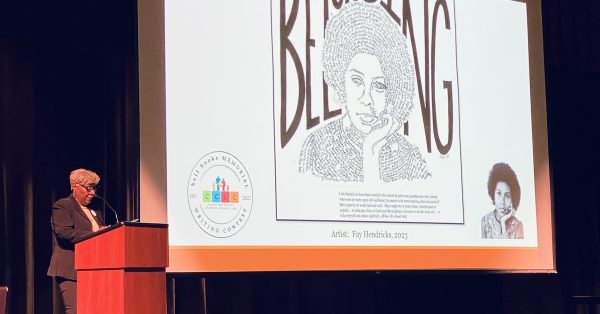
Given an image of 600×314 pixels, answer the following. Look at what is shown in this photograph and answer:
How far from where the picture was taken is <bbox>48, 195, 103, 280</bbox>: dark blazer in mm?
4270

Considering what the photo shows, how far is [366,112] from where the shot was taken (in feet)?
15.4

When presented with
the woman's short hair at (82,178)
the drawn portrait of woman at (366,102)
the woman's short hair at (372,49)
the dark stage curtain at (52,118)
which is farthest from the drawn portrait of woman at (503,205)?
the woman's short hair at (82,178)

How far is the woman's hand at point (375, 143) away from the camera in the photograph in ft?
15.3

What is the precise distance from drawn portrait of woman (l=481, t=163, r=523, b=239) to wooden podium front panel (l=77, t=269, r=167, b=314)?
7.59ft

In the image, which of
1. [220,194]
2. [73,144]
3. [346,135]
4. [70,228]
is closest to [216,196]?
[220,194]

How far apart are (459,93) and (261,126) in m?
1.33

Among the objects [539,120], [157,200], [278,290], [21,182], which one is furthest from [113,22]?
[539,120]

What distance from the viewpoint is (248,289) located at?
5.38 meters

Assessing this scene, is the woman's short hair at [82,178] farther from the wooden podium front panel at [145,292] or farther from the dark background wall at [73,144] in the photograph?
A: the wooden podium front panel at [145,292]

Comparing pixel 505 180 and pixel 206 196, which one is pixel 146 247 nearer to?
pixel 206 196

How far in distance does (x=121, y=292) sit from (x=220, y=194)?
3.47 ft

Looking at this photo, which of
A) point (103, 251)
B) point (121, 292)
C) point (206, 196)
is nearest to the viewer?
point (121, 292)

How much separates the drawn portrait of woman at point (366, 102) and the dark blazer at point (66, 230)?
1.06m

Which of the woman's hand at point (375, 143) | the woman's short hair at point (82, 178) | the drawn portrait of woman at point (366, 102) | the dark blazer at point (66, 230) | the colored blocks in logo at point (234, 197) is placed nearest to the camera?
the colored blocks in logo at point (234, 197)
